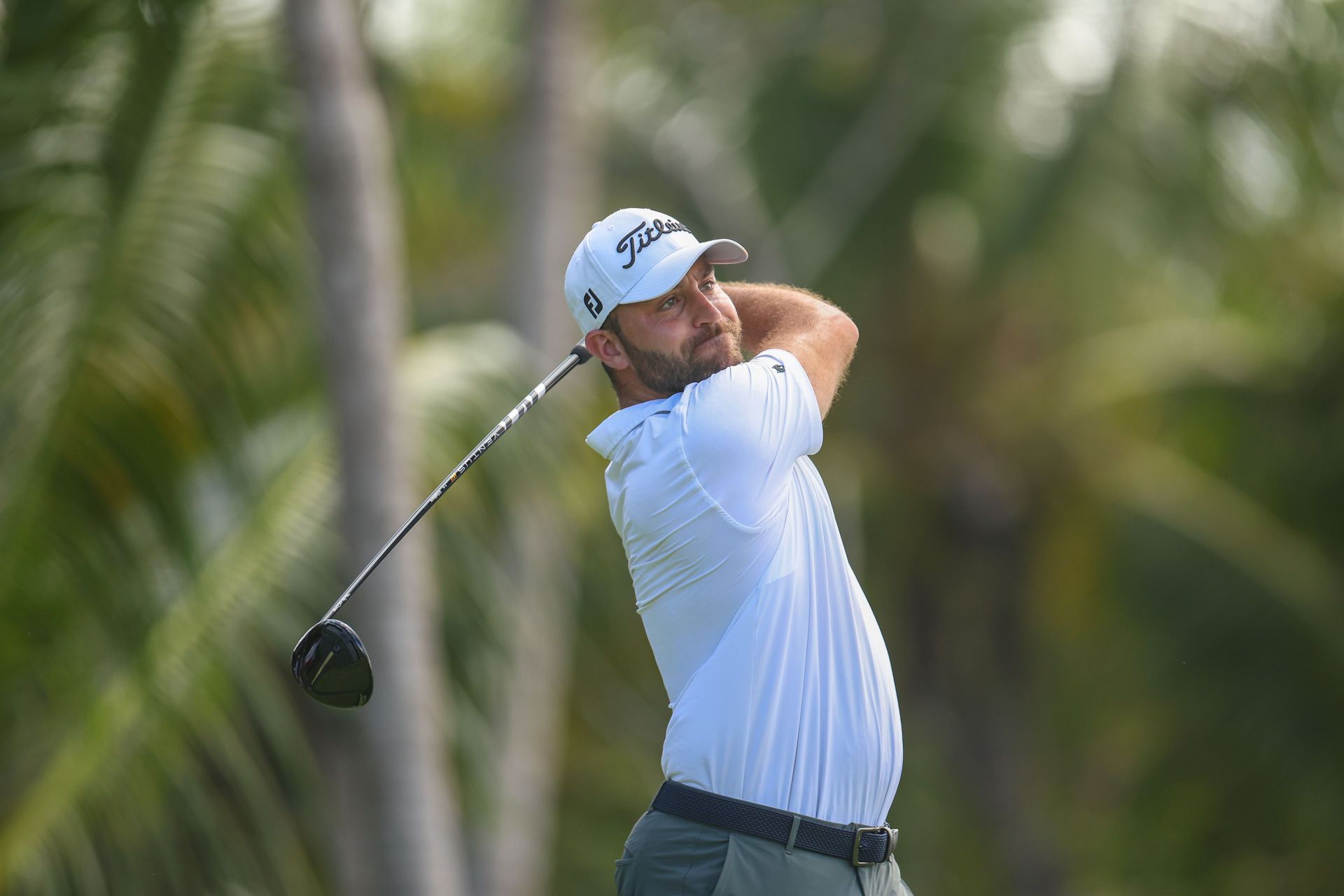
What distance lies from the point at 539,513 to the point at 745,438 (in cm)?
524

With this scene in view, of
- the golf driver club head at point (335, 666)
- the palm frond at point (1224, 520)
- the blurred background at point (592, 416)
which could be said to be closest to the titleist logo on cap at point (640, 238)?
the golf driver club head at point (335, 666)

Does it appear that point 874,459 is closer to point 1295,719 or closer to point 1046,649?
point 1046,649

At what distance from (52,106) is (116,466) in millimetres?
1392

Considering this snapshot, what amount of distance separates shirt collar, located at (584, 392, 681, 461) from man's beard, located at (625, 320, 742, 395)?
0.12 ft

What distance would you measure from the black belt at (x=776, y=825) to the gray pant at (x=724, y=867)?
0.05ft

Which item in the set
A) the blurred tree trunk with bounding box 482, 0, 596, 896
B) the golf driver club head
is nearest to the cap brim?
the golf driver club head

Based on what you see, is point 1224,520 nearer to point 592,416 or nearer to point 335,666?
point 592,416

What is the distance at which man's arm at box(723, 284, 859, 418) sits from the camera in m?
3.87

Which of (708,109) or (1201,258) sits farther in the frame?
(708,109)

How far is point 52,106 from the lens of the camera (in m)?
6.43

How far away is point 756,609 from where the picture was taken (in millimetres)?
3551

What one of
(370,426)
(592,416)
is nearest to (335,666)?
(370,426)

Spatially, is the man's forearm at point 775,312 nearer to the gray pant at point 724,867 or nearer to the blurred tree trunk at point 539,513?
the gray pant at point 724,867

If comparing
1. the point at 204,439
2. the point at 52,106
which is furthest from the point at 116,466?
the point at 52,106
